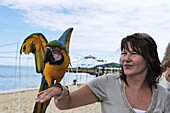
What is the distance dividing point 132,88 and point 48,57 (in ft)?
1.47

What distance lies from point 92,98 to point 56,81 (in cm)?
24

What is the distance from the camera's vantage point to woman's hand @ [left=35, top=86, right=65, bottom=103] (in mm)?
753

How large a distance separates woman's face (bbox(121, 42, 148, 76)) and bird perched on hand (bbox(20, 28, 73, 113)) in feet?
0.86

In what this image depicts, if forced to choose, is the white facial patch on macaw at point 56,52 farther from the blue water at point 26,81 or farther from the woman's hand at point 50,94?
the blue water at point 26,81

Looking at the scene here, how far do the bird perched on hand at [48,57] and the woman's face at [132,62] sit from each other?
10.3 inches

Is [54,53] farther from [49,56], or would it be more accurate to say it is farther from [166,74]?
[166,74]

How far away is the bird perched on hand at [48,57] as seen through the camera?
83 cm

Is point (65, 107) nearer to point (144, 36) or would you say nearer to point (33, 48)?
point (33, 48)

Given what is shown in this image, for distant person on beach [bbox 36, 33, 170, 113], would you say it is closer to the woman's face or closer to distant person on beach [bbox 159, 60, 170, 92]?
the woman's face

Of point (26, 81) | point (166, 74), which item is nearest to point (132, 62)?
point (166, 74)

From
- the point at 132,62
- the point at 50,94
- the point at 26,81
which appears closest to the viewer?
the point at 50,94

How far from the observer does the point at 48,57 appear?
834mm

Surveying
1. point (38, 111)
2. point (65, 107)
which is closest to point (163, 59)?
point (65, 107)

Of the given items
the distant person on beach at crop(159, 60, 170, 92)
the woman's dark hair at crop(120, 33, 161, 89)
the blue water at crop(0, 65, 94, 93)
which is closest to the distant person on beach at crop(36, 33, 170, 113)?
the woman's dark hair at crop(120, 33, 161, 89)
